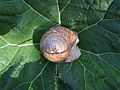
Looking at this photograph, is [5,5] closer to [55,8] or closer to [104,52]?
[55,8]

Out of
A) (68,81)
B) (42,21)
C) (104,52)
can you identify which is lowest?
(68,81)

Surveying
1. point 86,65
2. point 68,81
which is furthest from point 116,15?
point 68,81

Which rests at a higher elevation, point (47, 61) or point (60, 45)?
point (60, 45)

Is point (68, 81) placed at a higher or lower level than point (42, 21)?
lower

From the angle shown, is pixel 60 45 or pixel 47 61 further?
pixel 47 61
